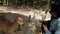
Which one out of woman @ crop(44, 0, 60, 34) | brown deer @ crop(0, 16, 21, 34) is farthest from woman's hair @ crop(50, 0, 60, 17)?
brown deer @ crop(0, 16, 21, 34)

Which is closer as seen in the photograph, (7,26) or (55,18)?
(55,18)

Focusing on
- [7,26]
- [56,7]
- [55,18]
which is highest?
[56,7]

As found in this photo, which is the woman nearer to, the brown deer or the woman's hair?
the woman's hair

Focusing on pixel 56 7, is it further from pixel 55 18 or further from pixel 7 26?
pixel 7 26

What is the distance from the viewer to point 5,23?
16.4 feet

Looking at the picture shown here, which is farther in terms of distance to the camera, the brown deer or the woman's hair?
the brown deer

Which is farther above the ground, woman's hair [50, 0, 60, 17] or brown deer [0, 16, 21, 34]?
woman's hair [50, 0, 60, 17]

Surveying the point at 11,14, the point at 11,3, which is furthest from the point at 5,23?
the point at 11,3

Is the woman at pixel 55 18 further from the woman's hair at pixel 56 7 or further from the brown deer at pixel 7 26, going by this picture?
the brown deer at pixel 7 26

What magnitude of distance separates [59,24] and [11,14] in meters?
4.60

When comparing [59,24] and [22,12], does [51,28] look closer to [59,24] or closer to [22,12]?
[59,24]

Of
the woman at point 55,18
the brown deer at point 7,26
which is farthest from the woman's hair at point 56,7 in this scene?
the brown deer at point 7,26

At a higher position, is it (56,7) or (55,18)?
(56,7)

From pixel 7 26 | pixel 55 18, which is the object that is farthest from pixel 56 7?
pixel 7 26
